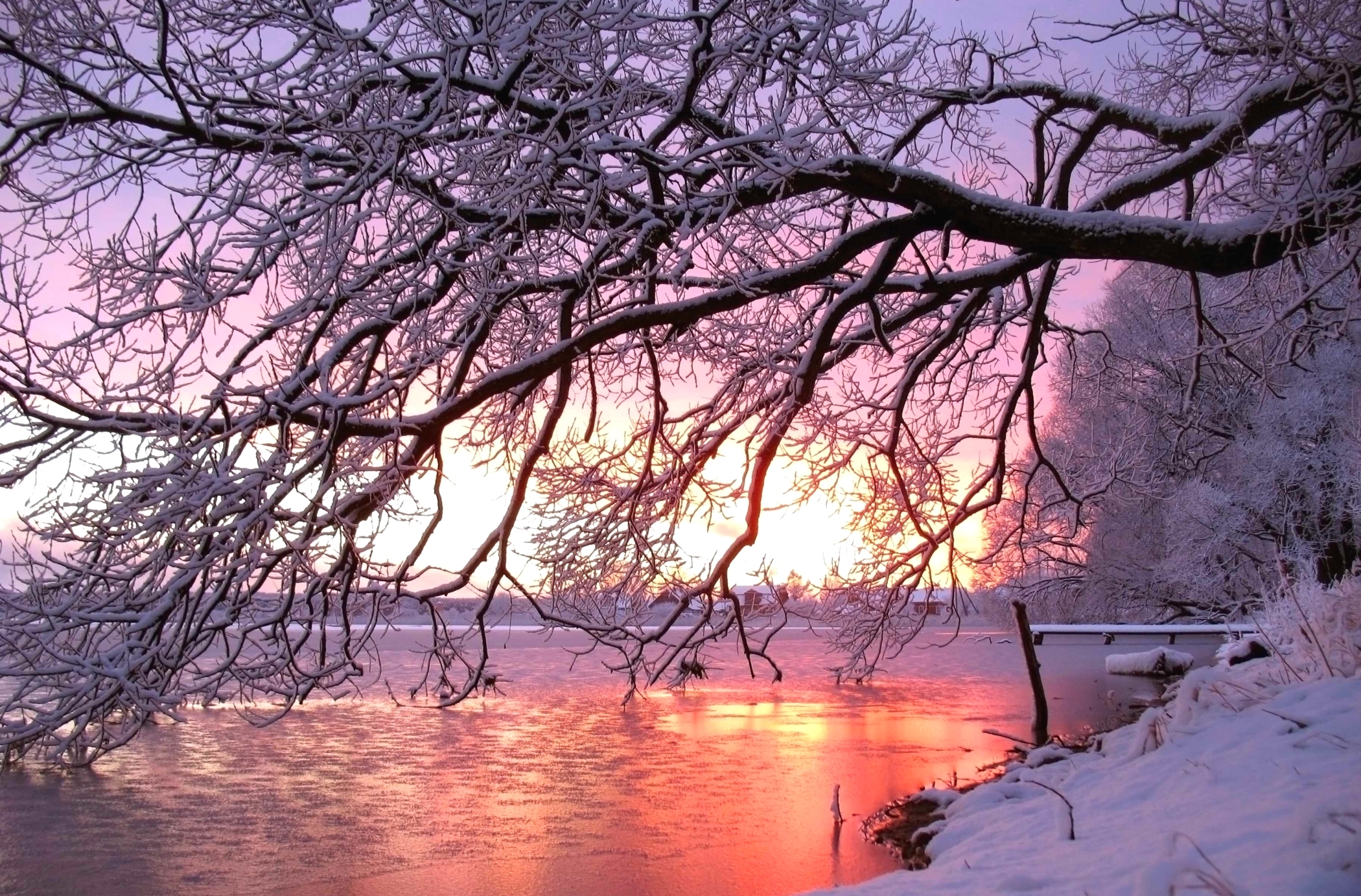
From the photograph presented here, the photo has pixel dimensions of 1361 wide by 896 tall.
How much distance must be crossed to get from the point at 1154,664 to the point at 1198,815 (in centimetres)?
1995

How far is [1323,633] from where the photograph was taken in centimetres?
719

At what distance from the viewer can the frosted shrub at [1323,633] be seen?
21.0ft

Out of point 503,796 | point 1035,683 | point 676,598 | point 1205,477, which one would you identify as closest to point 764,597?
point 676,598

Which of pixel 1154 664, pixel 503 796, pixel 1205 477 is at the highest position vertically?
pixel 1205 477

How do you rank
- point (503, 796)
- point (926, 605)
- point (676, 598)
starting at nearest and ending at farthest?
1. point (676, 598)
2. point (926, 605)
3. point (503, 796)

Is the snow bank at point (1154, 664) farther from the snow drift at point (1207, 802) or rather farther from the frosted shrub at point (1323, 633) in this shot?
the snow drift at point (1207, 802)

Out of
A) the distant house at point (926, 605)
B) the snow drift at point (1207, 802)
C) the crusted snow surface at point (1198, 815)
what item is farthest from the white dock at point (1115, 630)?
the crusted snow surface at point (1198, 815)

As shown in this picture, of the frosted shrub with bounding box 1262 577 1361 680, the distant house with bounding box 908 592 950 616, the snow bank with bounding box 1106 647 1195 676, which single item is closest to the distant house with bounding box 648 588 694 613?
the distant house with bounding box 908 592 950 616

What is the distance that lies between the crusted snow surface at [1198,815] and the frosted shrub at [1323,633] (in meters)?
0.27

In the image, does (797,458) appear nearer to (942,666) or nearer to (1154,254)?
(1154,254)

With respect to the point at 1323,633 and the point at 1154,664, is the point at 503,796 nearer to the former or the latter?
the point at 1323,633

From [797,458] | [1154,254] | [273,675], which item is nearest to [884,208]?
[1154,254]

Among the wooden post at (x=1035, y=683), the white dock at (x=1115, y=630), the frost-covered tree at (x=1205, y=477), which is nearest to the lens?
the wooden post at (x=1035, y=683)

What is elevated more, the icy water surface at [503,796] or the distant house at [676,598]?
the distant house at [676,598]
